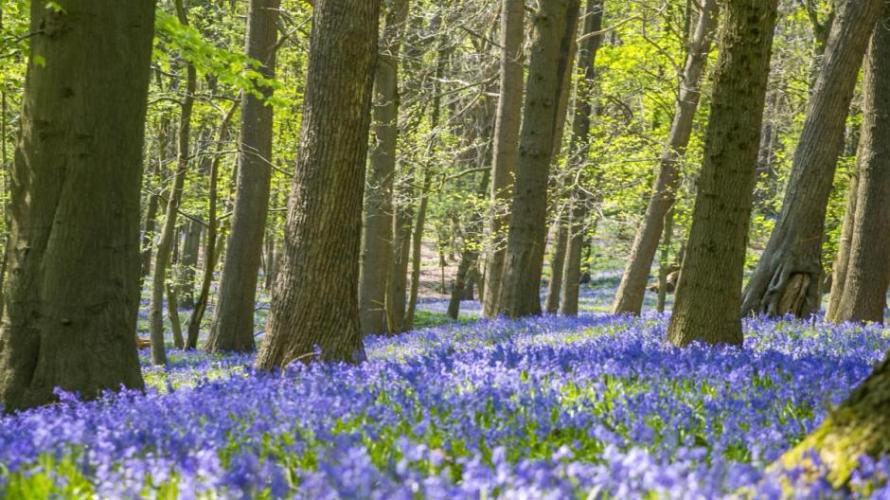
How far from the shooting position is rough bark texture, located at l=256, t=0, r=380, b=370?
7379mm

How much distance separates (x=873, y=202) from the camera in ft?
39.3

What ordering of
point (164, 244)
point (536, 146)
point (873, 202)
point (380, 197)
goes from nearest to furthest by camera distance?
point (873, 202) → point (536, 146) → point (164, 244) → point (380, 197)

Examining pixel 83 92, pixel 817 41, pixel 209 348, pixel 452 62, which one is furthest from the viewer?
pixel 452 62

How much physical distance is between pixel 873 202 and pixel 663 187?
207 inches

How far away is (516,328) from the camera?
480 inches

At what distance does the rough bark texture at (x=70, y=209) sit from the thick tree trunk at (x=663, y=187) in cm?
1144

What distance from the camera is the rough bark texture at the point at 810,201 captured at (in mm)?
11578

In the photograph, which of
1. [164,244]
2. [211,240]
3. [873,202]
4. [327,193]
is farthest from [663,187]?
[327,193]

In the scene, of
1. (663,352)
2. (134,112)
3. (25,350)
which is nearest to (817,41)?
(663,352)

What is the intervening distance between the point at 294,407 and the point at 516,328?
25.6 feet

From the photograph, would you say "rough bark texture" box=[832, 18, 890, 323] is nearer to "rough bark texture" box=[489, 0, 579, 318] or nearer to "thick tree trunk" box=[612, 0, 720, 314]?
"thick tree trunk" box=[612, 0, 720, 314]

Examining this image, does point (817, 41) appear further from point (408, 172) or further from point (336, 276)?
point (336, 276)

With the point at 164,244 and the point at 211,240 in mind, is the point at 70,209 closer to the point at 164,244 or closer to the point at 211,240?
the point at 164,244

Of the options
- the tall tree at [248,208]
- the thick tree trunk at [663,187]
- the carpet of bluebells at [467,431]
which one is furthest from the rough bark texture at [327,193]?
the thick tree trunk at [663,187]
